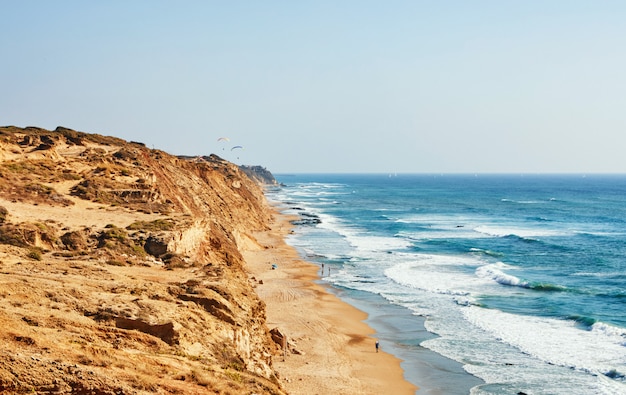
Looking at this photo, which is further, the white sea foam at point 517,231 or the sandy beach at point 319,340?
the white sea foam at point 517,231

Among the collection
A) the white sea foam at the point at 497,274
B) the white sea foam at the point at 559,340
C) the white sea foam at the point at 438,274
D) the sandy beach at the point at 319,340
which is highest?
the white sea foam at the point at 497,274

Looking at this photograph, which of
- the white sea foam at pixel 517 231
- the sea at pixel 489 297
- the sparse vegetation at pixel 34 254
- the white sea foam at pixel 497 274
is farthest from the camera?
the white sea foam at pixel 517 231

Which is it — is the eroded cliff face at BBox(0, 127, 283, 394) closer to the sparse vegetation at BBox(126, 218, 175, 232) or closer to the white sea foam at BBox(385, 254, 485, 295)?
the sparse vegetation at BBox(126, 218, 175, 232)

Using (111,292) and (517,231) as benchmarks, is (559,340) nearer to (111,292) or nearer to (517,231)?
(111,292)

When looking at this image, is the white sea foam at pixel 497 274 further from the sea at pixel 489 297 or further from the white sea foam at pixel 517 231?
the white sea foam at pixel 517 231

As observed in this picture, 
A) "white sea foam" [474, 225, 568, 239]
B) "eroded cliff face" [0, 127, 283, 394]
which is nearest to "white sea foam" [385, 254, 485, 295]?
"eroded cliff face" [0, 127, 283, 394]

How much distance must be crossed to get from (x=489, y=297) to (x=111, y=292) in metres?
31.1

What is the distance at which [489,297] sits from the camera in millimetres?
42281

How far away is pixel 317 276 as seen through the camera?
50938 millimetres

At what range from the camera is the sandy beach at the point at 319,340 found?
2627 centimetres

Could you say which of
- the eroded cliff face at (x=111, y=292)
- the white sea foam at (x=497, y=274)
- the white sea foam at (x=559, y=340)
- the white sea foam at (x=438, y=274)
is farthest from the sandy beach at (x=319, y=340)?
the white sea foam at (x=497, y=274)

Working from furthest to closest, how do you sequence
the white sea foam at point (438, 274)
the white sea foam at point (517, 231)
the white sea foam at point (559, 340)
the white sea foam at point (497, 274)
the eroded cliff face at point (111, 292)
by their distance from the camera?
1. the white sea foam at point (517, 231)
2. the white sea foam at point (497, 274)
3. the white sea foam at point (438, 274)
4. the white sea foam at point (559, 340)
5. the eroded cliff face at point (111, 292)

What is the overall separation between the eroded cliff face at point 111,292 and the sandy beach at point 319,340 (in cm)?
244

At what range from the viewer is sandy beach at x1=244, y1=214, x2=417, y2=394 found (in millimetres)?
26266
